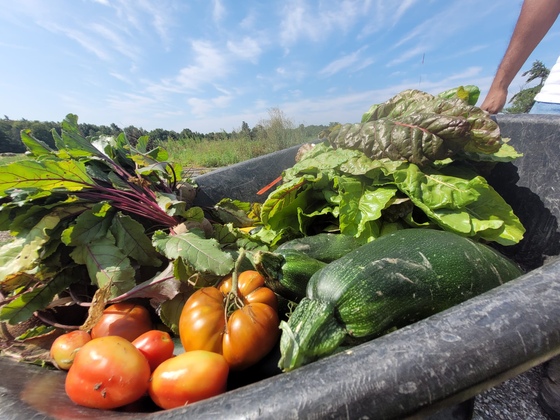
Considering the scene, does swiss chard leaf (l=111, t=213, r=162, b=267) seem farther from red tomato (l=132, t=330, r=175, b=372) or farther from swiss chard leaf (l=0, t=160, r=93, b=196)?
red tomato (l=132, t=330, r=175, b=372)

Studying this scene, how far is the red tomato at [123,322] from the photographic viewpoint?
1116 millimetres

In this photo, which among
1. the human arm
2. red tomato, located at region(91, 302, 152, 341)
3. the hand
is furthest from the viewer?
the hand

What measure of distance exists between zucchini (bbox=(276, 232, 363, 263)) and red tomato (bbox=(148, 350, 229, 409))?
49cm

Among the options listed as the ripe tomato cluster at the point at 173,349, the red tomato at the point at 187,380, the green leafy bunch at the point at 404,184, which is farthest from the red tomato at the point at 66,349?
the green leafy bunch at the point at 404,184

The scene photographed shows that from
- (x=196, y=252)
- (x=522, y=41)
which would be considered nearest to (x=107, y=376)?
(x=196, y=252)

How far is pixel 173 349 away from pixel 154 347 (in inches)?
3.7

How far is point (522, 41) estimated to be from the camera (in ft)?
7.12

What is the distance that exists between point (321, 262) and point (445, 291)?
461 millimetres

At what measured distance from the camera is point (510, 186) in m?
1.91

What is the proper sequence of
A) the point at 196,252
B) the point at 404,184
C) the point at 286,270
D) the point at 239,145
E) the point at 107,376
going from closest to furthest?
the point at 107,376, the point at 286,270, the point at 196,252, the point at 404,184, the point at 239,145

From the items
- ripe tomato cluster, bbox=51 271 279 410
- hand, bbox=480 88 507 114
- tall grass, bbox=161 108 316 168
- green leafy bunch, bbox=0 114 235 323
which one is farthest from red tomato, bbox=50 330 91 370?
tall grass, bbox=161 108 316 168

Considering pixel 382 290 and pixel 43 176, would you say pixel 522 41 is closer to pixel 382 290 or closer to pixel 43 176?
pixel 382 290

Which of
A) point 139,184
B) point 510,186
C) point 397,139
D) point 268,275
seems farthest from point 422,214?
point 139,184

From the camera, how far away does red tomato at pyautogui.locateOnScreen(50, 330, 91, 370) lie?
1.00m
